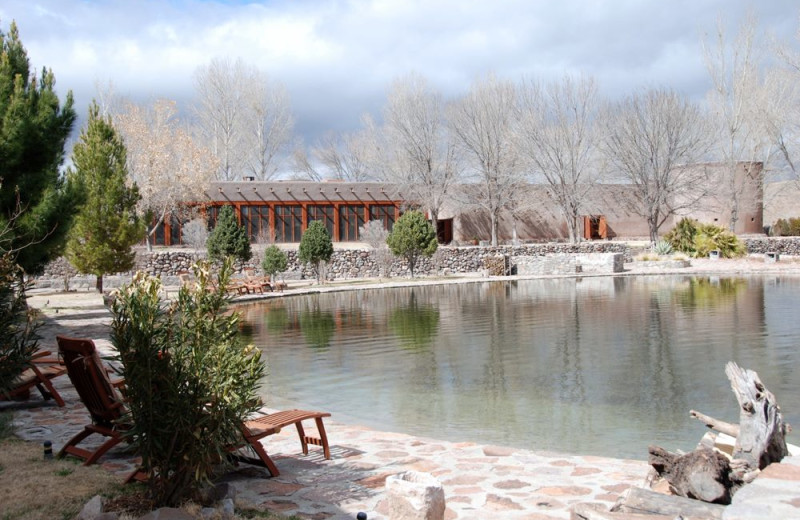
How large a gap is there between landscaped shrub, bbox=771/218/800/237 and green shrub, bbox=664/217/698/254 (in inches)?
484

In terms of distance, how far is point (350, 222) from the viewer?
45031 mm

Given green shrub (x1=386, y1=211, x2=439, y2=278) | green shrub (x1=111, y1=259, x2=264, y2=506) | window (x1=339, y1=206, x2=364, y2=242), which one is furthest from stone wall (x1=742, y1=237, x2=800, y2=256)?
green shrub (x1=111, y1=259, x2=264, y2=506)

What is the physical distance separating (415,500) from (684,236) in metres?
35.2

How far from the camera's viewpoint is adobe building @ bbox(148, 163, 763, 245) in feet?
141

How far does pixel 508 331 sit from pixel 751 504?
432 inches

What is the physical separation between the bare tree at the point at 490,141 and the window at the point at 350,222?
7.24 metres

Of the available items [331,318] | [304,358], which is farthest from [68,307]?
[304,358]

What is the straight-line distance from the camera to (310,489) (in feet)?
16.3

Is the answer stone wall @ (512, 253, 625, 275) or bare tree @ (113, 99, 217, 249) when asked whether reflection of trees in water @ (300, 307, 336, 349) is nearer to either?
→ stone wall @ (512, 253, 625, 275)

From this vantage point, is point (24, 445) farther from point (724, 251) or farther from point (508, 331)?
point (724, 251)

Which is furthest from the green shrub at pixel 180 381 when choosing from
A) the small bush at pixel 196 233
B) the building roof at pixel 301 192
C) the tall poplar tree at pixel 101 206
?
the building roof at pixel 301 192

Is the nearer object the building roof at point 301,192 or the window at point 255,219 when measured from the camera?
the building roof at point 301,192

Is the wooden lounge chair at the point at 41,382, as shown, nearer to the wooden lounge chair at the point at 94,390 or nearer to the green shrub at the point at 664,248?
the wooden lounge chair at the point at 94,390

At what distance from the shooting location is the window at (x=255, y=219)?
42938mm
